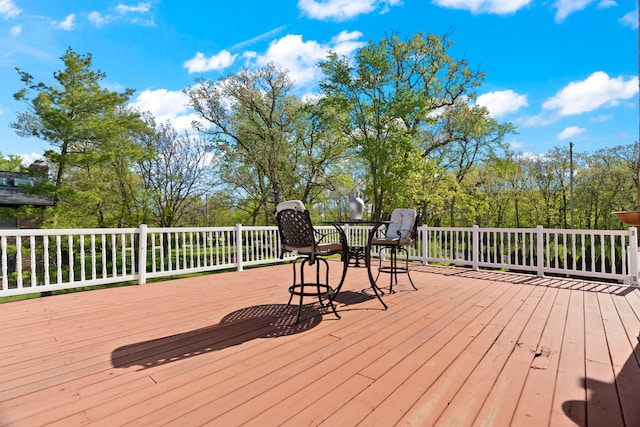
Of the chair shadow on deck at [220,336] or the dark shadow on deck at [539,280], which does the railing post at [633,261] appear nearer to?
the dark shadow on deck at [539,280]

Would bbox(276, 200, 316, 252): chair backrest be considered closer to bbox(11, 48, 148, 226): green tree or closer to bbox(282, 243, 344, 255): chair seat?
bbox(282, 243, 344, 255): chair seat

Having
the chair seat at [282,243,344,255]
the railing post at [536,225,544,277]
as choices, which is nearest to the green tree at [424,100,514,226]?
the railing post at [536,225,544,277]

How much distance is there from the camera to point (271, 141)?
12.3 meters

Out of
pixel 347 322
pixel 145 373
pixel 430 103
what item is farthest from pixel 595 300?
pixel 430 103

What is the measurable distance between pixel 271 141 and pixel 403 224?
9.40m

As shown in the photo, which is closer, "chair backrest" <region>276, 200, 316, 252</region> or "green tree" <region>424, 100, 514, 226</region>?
"chair backrest" <region>276, 200, 316, 252</region>

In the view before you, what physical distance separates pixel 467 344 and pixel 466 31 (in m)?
13.7

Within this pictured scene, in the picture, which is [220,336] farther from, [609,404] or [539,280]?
[539,280]

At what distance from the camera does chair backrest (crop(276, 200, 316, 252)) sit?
2549mm

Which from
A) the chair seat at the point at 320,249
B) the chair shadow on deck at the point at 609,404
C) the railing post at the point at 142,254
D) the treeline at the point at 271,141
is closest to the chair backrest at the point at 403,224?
the chair seat at the point at 320,249

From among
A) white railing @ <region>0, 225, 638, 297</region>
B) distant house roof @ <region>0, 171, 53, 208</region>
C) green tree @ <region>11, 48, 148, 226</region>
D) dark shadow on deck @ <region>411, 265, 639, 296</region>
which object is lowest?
dark shadow on deck @ <region>411, 265, 639, 296</region>

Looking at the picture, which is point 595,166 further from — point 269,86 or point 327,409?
point 327,409

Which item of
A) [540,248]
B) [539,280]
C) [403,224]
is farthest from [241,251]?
[540,248]

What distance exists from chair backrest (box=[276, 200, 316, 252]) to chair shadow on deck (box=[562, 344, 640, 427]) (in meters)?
1.83
